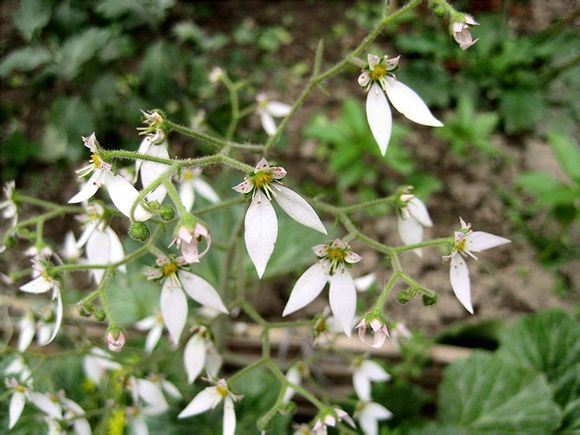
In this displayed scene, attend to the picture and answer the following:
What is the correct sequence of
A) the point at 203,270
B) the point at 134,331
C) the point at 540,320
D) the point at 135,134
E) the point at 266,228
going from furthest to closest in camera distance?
1. the point at 135,134
2. the point at 134,331
3. the point at 203,270
4. the point at 540,320
5. the point at 266,228

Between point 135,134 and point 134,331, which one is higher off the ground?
point 135,134

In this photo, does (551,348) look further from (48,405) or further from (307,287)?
(48,405)

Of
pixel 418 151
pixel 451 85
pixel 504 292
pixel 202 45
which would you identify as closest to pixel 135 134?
pixel 202 45

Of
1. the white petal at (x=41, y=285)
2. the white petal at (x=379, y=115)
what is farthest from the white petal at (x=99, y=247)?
the white petal at (x=379, y=115)

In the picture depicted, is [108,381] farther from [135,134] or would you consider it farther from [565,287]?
[565,287]

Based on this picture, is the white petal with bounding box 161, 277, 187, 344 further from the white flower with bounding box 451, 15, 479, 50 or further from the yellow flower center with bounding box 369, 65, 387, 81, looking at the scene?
the white flower with bounding box 451, 15, 479, 50

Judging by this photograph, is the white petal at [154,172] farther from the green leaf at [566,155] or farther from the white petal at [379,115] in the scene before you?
the green leaf at [566,155]
